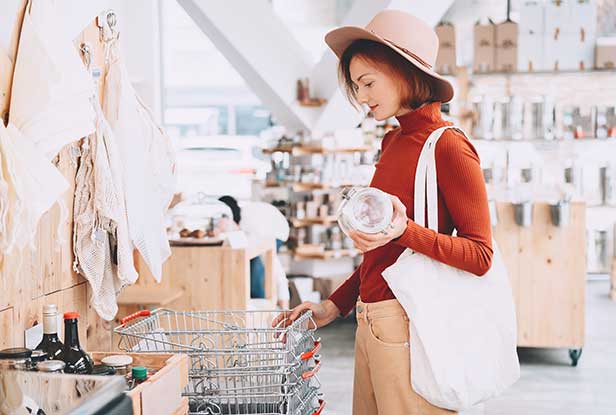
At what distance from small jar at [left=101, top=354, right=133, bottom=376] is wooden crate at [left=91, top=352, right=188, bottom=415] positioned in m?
0.04

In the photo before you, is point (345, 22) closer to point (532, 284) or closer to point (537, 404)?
point (532, 284)

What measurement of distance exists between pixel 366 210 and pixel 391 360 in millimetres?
388

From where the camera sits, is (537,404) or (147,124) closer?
(147,124)

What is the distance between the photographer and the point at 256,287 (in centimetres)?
473

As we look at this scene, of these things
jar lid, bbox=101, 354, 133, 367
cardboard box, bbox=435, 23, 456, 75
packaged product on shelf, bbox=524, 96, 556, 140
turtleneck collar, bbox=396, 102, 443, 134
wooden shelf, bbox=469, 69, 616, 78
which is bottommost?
jar lid, bbox=101, 354, 133, 367

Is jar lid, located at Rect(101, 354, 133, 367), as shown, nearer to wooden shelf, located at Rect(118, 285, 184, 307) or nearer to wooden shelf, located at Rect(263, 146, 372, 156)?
wooden shelf, located at Rect(118, 285, 184, 307)

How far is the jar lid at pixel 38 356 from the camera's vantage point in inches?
76.1

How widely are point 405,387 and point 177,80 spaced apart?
13568 mm

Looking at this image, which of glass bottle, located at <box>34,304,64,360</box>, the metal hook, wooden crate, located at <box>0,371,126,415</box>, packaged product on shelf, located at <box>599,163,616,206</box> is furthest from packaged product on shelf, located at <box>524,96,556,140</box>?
wooden crate, located at <box>0,371,126,415</box>

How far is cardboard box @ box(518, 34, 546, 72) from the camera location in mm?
8180

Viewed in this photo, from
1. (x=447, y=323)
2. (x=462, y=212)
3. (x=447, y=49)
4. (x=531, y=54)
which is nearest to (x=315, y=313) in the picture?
(x=447, y=323)

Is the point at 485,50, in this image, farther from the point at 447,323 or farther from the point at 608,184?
the point at 447,323

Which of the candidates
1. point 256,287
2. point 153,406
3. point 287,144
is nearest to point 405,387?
point 153,406

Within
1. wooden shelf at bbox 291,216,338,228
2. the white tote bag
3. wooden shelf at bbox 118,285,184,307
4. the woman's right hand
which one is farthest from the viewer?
wooden shelf at bbox 291,216,338,228
